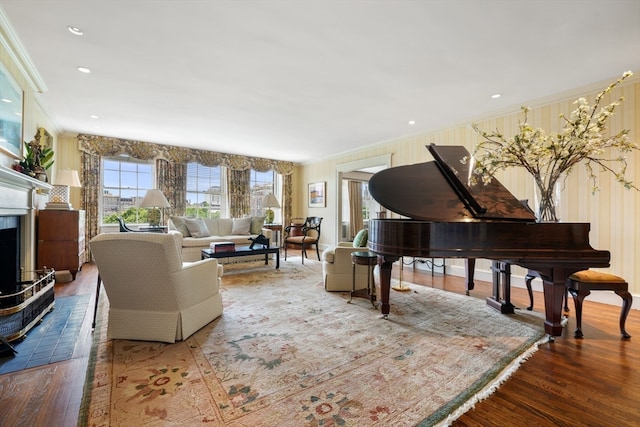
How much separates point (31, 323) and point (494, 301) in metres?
4.31

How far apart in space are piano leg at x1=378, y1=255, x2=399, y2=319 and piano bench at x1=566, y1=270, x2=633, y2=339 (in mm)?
1542

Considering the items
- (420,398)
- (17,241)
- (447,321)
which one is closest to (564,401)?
(420,398)

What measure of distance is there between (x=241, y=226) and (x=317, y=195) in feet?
7.48

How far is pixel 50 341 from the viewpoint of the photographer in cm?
216

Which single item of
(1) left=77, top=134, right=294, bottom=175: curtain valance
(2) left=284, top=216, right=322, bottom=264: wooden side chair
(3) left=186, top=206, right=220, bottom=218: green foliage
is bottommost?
(2) left=284, top=216, right=322, bottom=264: wooden side chair

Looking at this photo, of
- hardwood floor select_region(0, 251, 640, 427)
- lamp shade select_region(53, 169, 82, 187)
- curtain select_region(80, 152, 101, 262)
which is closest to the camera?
hardwood floor select_region(0, 251, 640, 427)

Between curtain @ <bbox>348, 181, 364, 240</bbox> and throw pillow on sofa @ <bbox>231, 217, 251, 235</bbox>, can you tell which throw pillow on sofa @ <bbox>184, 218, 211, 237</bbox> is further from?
curtain @ <bbox>348, 181, 364, 240</bbox>

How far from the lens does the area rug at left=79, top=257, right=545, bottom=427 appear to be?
1.41 m

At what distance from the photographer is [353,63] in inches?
110

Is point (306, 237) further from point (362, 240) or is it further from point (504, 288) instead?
point (504, 288)

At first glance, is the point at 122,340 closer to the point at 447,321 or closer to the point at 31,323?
the point at 31,323

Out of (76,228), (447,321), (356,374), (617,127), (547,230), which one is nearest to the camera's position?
(356,374)

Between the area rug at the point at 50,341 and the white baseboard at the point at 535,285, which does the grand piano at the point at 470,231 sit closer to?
the white baseboard at the point at 535,285

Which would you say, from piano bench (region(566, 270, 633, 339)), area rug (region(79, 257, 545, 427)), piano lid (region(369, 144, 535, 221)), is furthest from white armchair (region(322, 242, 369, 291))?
piano bench (region(566, 270, 633, 339))
